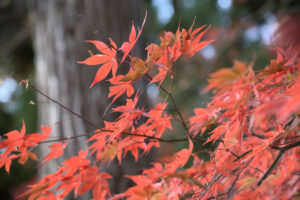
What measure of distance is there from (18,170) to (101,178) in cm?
306

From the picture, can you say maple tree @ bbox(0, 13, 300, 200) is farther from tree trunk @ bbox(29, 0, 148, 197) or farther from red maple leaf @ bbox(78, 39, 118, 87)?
tree trunk @ bbox(29, 0, 148, 197)

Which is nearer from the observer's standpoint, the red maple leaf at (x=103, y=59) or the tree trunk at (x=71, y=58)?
the red maple leaf at (x=103, y=59)

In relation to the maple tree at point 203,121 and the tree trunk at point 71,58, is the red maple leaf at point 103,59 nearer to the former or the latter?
the maple tree at point 203,121

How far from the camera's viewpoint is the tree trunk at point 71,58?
4.23ft

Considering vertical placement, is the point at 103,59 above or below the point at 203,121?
above

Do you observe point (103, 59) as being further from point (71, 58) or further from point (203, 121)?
point (71, 58)

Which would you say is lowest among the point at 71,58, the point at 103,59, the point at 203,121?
the point at 203,121

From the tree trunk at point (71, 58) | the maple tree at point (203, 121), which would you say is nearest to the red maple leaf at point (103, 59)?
the maple tree at point (203, 121)

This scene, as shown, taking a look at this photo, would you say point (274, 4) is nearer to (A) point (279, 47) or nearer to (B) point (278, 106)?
(A) point (279, 47)

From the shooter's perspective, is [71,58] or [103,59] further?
[71,58]

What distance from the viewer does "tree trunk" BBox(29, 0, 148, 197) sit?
129 centimetres

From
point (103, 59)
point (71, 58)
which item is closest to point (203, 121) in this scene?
point (103, 59)

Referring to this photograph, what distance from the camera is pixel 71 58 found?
4.42 feet

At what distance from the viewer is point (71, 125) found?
1279 millimetres
